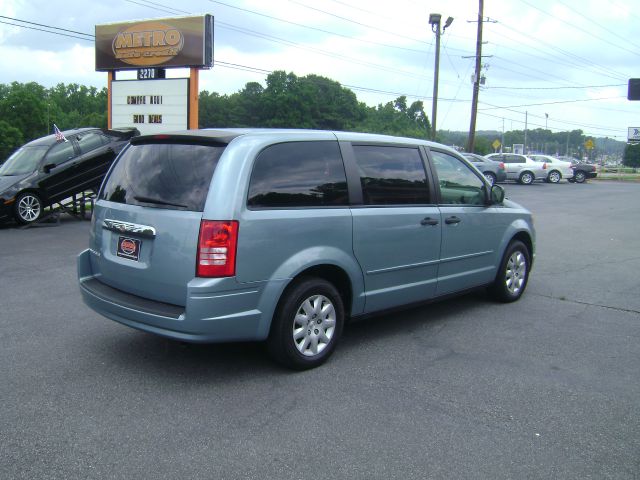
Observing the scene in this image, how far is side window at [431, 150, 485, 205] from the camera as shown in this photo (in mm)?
5871

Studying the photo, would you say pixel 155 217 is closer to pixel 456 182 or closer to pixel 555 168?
pixel 456 182

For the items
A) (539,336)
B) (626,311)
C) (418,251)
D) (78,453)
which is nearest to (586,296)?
(626,311)

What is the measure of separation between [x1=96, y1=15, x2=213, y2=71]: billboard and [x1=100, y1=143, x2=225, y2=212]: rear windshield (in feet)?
52.2

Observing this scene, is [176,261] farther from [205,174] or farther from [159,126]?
[159,126]

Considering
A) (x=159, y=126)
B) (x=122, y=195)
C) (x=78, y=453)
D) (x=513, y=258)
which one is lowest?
(x=78, y=453)

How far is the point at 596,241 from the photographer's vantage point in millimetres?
12164

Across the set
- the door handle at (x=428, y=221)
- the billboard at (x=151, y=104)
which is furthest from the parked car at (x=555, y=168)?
the door handle at (x=428, y=221)

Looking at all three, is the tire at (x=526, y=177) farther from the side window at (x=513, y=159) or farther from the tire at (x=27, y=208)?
the tire at (x=27, y=208)

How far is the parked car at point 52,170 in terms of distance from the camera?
1278 cm

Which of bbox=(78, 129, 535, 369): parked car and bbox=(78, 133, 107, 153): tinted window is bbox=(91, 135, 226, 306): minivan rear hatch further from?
bbox=(78, 133, 107, 153): tinted window

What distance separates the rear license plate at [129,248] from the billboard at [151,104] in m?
15.9

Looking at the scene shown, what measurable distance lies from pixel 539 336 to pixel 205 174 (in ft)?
11.3

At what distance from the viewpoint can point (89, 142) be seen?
14.3m

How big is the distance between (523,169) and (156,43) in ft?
68.4
